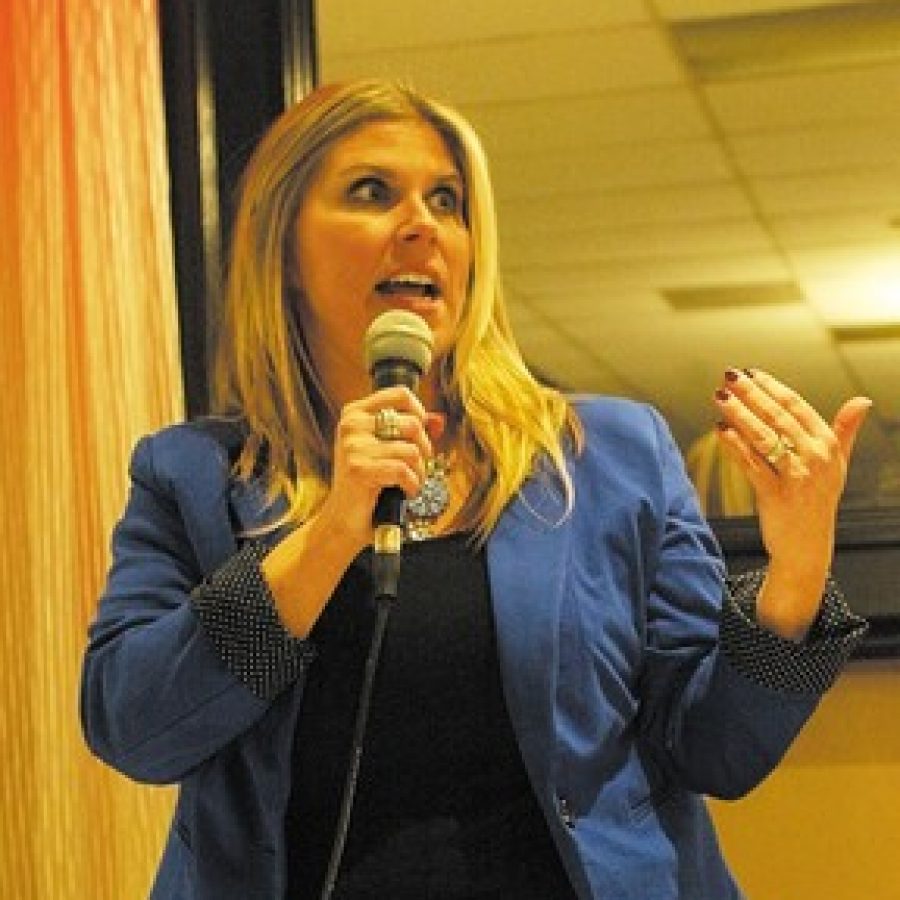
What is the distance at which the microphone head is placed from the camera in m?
1.10

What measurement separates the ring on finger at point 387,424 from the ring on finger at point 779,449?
9.4 inches

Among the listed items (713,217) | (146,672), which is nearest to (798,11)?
(713,217)

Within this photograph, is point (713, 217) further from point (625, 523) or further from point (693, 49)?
→ point (625, 523)

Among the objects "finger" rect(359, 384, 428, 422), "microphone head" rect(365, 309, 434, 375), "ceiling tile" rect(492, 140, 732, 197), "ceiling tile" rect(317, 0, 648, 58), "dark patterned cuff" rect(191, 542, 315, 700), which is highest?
"ceiling tile" rect(317, 0, 648, 58)

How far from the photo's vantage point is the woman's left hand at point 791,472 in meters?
1.11

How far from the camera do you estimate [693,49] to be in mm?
1872

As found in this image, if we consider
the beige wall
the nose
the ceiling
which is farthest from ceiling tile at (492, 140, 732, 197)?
the nose

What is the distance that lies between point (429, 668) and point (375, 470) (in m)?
0.20

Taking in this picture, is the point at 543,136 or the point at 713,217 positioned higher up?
the point at 543,136

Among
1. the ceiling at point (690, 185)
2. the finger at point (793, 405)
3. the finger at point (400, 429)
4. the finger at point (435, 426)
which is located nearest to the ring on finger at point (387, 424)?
the finger at point (400, 429)

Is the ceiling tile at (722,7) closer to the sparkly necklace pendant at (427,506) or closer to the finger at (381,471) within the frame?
the sparkly necklace pendant at (427,506)

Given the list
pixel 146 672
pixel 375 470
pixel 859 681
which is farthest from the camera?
pixel 859 681

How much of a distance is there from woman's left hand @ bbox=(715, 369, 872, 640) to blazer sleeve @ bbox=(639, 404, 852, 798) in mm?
49

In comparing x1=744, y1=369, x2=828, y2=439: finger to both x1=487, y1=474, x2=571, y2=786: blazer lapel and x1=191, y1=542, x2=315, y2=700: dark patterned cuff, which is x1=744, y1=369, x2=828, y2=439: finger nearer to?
x1=487, y1=474, x2=571, y2=786: blazer lapel
